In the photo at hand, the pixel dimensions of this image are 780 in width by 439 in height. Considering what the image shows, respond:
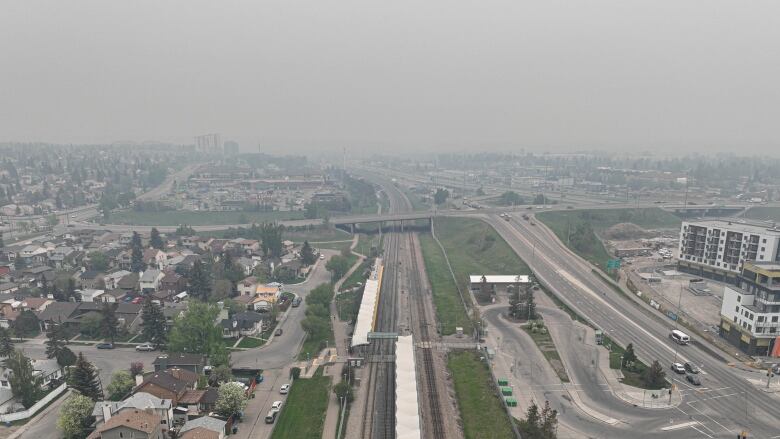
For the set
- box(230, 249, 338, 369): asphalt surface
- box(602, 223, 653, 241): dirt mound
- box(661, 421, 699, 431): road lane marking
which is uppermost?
box(602, 223, 653, 241): dirt mound

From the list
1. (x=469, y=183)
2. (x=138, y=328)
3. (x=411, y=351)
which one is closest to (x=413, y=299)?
(x=411, y=351)

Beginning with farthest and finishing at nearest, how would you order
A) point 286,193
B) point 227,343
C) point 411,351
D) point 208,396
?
point 286,193 < point 227,343 < point 411,351 < point 208,396

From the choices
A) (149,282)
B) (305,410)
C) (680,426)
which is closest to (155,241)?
(149,282)

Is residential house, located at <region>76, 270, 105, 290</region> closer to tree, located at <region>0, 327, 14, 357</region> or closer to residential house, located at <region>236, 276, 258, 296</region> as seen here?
residential house, located at <region>236, 276, 258, 296</region>

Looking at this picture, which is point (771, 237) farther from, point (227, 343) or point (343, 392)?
point (227, 343)

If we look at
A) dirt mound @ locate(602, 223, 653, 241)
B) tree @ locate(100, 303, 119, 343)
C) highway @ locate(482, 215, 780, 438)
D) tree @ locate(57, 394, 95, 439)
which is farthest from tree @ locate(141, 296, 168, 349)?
dirt mound @ locate(602, 223, 653, 241)

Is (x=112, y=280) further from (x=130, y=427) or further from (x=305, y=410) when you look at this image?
(x=305, y=410)
